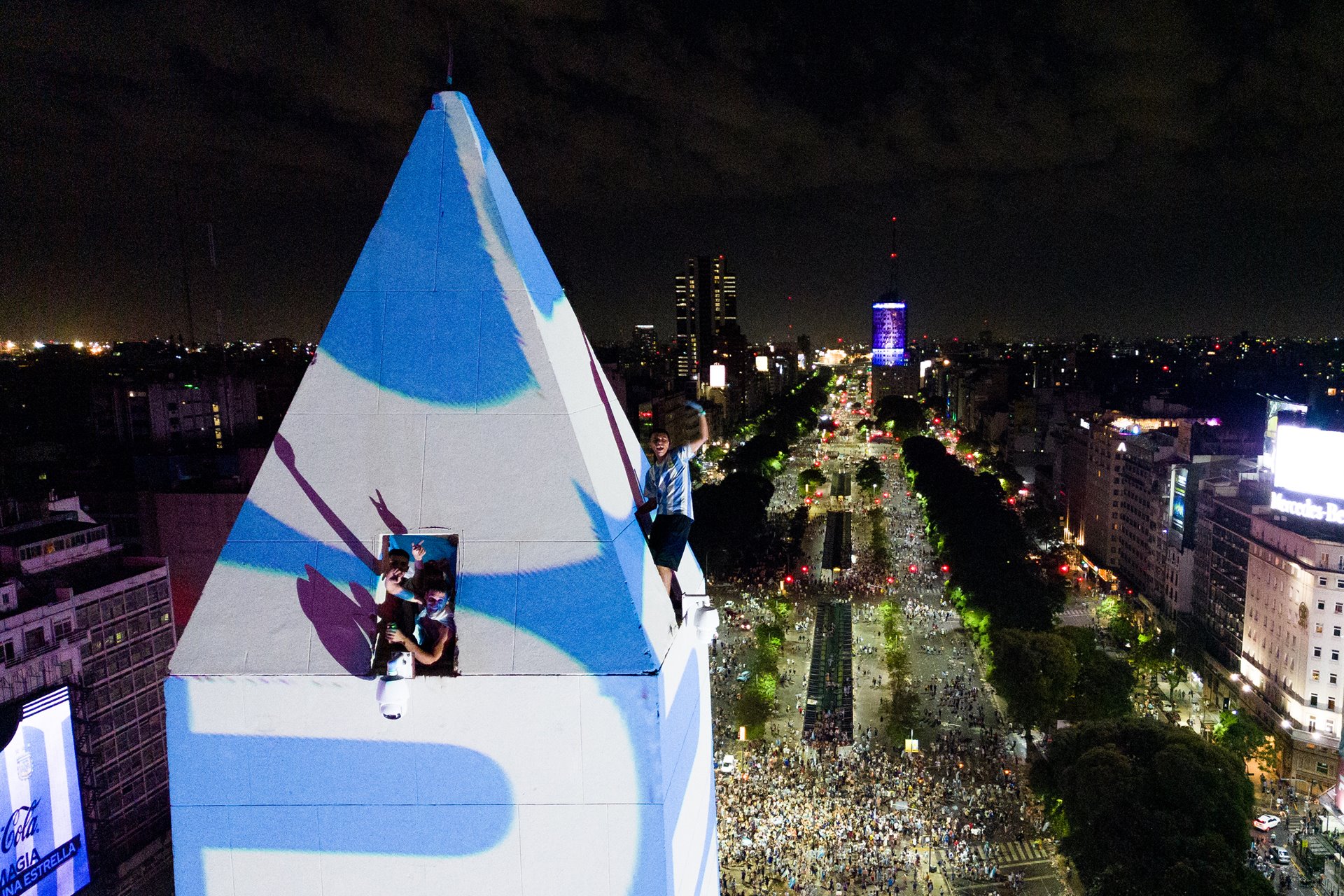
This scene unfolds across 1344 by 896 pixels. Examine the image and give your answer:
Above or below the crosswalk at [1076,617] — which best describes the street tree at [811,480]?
above

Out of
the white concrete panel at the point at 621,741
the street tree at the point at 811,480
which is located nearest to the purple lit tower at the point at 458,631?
the white concrete panel at the point at 621,741

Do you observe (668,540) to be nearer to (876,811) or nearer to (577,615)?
(577,615)

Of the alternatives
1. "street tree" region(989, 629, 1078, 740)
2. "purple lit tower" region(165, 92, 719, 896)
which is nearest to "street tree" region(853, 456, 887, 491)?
"street tree" region(989, 629, 1078, 740)

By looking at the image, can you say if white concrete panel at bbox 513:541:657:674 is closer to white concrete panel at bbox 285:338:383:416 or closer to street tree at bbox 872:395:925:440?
white concrete panel at bbox 285:338:383:416

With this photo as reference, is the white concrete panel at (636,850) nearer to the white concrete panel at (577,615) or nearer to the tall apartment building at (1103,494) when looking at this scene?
the white concrete panel at (577,615)

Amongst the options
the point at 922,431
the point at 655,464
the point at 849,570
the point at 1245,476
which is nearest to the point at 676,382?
the point at 922,431

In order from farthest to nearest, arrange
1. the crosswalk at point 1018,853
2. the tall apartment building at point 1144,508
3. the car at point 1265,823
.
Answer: the tall apartment building at point 1144,508
the car at point 1265,823
the crosswalk at point 1018,853

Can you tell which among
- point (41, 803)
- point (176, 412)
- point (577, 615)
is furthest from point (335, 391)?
point (176, 412)
